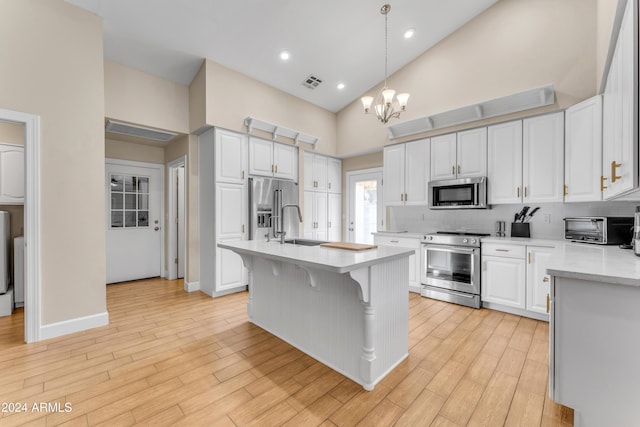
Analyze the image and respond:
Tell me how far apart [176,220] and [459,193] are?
496 cm

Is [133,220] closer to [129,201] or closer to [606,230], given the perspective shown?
[129,201]

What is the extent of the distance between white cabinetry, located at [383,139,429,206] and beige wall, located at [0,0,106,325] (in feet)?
13.4

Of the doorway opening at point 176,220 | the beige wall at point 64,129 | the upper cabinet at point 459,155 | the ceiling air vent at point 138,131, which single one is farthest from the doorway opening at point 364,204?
the beige wall at point 64,129

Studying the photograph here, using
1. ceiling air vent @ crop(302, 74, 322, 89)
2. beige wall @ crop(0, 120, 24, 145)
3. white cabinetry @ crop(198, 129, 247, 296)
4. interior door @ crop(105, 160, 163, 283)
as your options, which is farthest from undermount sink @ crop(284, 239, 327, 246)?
beige wall @ crop(0, 120, 24, 145)

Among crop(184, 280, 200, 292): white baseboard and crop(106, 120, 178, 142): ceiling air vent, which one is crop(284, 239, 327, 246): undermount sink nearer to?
crop(184, 280, 200, 292): white baseboard

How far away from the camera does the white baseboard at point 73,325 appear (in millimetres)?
2740

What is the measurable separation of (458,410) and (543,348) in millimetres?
1400

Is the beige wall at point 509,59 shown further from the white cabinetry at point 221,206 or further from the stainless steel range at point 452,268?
the white cabinetry at point 221,206

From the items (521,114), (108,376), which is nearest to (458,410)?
(108,376)

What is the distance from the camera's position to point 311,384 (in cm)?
200

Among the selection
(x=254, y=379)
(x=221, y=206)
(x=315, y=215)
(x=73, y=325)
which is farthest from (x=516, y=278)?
(x=73, y=325)

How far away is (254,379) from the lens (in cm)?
205

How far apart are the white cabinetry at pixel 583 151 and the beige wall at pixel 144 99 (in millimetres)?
5163

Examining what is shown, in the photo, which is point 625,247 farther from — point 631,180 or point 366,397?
point 366,397
